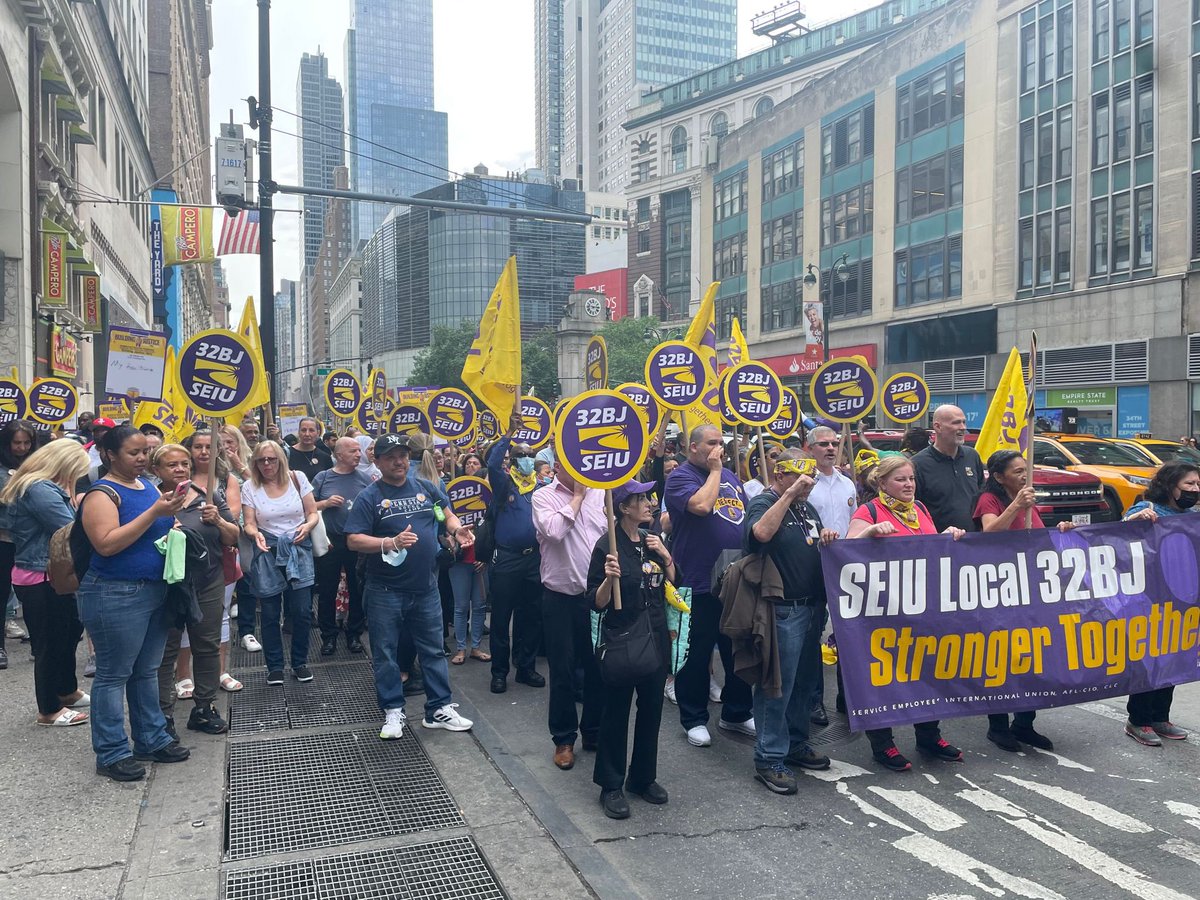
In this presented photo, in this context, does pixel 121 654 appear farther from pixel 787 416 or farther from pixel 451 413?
pixel 451 413

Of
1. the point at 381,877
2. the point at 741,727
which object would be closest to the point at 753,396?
the point at 741,727

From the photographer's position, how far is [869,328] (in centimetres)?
4044

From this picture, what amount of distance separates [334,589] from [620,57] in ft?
502

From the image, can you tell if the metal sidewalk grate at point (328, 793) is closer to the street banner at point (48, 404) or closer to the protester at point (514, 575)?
the protester at point (514, 575)

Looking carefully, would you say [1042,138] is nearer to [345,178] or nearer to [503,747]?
[503,747]

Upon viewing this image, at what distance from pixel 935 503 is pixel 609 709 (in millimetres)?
2831

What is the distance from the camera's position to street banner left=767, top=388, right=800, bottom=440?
396 inches

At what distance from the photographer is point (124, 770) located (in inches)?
200

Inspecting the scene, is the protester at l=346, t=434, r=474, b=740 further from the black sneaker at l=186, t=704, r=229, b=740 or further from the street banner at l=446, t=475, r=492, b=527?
the street banner at l=446, t=475, r=492, b=527

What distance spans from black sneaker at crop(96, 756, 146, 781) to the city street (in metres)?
0.07

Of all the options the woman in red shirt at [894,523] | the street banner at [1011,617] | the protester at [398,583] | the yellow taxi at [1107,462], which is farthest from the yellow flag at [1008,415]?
the yellow taxi at [1107,462]

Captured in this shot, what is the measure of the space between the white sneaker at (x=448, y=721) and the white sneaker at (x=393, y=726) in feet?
0.70

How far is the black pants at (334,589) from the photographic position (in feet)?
26.4

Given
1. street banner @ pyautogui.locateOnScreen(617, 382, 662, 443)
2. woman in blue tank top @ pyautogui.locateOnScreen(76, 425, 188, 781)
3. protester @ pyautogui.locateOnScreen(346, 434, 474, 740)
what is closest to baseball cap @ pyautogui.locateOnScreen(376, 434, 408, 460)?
protester @ pyautogui.locateOnScreen(346, 434, 474, 740)
